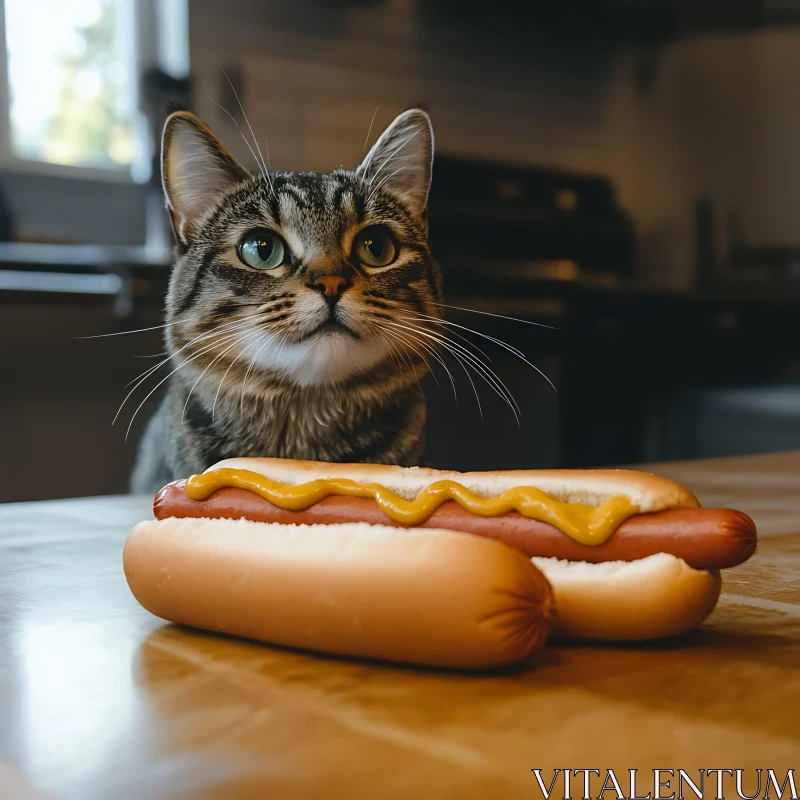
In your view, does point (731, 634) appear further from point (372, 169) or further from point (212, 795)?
point (372, 169)

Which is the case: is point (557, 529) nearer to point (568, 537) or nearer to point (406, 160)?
point (568, 537)

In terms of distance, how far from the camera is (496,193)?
403 centimetres

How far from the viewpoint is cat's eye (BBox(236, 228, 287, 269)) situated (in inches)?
45.7

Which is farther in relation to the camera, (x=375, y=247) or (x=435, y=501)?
(x=375, y=247)

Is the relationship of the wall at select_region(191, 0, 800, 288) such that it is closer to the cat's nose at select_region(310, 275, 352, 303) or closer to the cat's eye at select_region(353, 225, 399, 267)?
the cat's eye at select_region(353, 225, 399, 267)

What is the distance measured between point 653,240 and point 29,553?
4232 mm

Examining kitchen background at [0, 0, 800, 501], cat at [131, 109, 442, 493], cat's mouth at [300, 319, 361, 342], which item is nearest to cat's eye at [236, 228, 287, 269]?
cat at [131, 109, 442, 493]

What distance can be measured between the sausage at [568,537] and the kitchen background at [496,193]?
1.65m

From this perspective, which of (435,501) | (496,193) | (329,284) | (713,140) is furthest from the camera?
(713,140)

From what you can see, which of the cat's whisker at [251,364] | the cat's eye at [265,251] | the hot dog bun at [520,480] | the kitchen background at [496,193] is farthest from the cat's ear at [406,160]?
the kitchen background at [496,193]

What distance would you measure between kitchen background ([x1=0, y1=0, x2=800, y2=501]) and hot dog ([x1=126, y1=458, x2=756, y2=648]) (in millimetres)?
1644

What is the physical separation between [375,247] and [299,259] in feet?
0.39

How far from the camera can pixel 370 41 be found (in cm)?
370

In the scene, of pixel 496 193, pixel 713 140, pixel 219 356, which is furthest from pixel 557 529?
pixel 713 140
